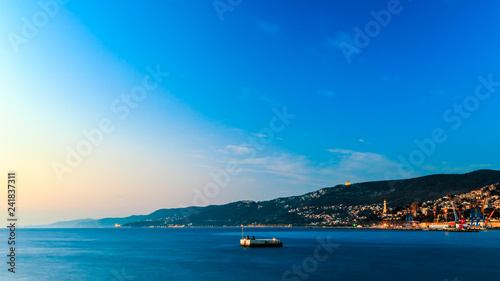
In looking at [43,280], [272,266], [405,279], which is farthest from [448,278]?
[43,280]

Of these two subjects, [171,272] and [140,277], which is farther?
[171,272]

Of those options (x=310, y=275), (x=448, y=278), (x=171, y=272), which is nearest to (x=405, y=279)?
(x=448, y=278)

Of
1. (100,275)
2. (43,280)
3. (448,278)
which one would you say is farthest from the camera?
(100,275)

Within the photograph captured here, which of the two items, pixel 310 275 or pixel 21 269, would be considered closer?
pixel 310 275

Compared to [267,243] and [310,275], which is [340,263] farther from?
[267,243]

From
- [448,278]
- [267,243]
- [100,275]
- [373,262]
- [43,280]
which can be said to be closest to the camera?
[448,278]

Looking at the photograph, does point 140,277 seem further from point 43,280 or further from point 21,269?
point 21,269

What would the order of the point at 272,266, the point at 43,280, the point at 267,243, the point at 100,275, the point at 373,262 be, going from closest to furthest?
the point at 43,280, the point at 100,275, the point at 272,266, the point at 373,262, the point at 267,243

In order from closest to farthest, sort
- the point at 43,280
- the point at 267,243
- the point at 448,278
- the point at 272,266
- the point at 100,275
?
the point at 448,278 → the point at 43,280 → the point at 100,275 → the point at 272,266 → the point at 267,243

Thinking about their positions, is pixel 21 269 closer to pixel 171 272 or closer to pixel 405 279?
pixel 171 272
